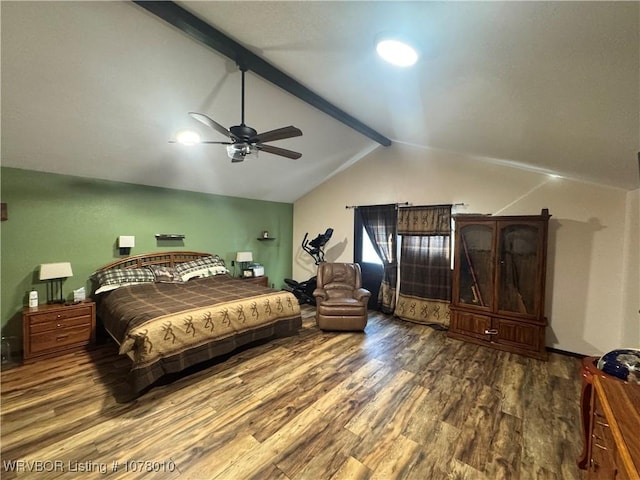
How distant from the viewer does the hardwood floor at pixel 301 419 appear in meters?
1.65

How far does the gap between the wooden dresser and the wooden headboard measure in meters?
4.88

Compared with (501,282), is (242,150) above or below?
above

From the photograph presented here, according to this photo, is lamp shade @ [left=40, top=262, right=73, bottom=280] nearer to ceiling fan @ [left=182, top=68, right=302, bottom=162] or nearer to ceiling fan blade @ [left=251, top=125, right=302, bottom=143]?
ceiling fan @ [left=182, top=68, right=302, bottom=162]

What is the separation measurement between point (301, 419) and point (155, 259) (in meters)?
3.45

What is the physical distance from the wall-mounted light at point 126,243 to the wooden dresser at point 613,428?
486cm

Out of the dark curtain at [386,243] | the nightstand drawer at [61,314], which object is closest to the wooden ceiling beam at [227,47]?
the dark curtain at [386,243]

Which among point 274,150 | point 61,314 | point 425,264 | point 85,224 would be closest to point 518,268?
point 425,264

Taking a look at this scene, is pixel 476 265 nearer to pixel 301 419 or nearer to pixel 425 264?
pixel 425 264

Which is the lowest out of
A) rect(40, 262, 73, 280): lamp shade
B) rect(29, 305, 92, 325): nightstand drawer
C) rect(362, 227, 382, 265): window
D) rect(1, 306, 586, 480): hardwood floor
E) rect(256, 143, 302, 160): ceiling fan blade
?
rect(1, 306, 586, 480): hardwood floor

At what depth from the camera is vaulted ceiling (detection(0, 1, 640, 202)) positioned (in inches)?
45.0

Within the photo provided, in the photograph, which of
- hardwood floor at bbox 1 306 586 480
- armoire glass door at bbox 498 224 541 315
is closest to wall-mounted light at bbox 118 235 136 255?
hardwood floor at bbox 1 306 586 480

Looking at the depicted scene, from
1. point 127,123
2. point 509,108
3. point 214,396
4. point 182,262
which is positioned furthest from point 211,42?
point 182,262

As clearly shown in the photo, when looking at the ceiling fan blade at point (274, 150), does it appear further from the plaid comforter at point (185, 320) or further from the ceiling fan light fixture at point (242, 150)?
the plaid comforter at point (185, 320)

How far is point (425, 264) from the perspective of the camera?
429cm
